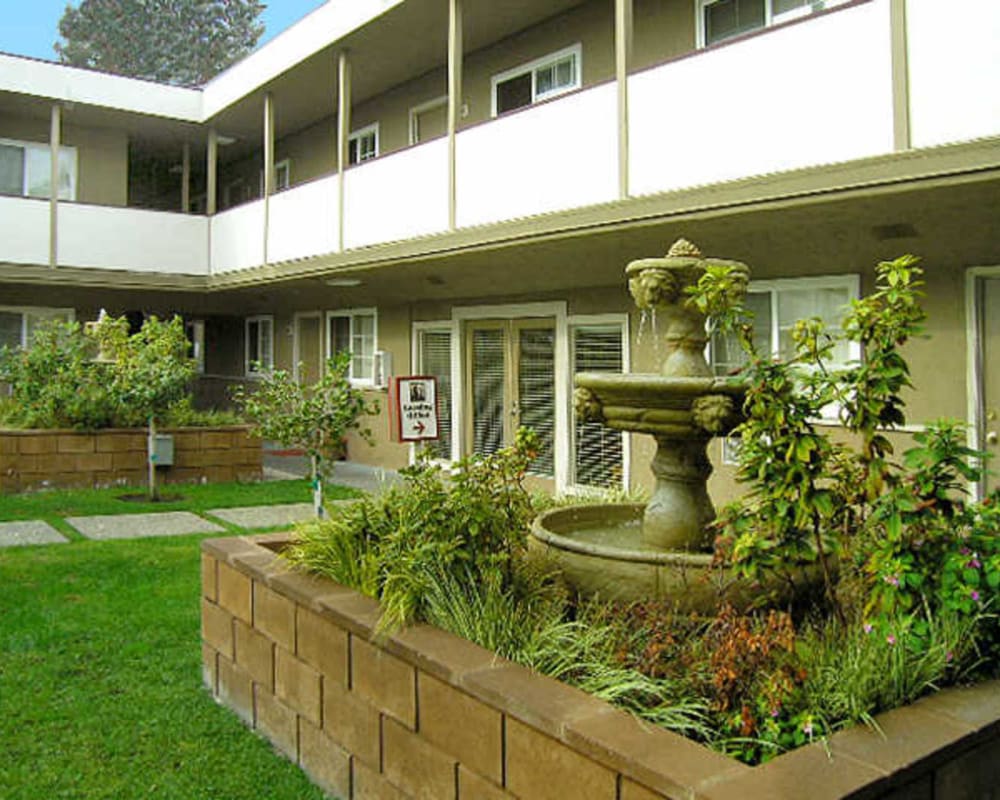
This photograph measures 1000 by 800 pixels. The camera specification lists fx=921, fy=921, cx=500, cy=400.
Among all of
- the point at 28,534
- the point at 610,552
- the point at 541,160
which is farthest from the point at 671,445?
the point at 28,534

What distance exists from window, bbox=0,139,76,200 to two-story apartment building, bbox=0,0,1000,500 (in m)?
0.04

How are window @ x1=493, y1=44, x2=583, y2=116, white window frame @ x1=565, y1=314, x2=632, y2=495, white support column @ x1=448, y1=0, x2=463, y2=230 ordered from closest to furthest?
white support column @ x1=448, y1=0, x2=463, y2=230, white window frame @ x1=565, y1=314, x2=632, y2=495, window @ x1=493, y1=44, x2=583, y2=116

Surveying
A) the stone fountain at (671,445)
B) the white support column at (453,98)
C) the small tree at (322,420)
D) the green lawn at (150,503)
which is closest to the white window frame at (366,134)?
the white support column at (453,98)

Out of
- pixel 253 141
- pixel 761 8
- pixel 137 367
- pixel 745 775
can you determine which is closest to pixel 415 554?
pixel 745 775

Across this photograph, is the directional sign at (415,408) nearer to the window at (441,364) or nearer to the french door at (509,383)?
the french door at (509,383)

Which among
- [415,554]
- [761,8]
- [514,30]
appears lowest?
[415,554]

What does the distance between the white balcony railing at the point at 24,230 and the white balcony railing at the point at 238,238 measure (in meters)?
2.79

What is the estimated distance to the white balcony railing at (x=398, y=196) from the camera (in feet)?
36.5

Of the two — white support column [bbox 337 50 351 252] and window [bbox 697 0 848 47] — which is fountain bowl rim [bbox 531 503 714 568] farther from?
white support column [bbox 337 50 351 252]

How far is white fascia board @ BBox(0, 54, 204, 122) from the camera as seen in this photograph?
15352mm

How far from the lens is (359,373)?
54.2ft

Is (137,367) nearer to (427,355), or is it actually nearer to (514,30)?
(427,355)

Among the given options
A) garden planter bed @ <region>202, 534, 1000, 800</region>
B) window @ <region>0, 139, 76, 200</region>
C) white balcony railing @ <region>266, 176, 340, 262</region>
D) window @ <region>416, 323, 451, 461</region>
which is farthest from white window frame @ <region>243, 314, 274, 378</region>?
garden planter bed @ <region>202, 534, 1000, 800</region>

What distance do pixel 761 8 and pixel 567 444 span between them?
5634mm
